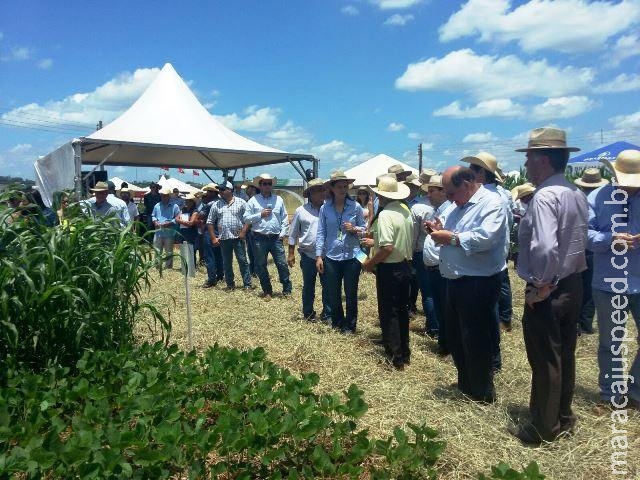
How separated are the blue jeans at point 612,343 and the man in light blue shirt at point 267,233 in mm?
4614

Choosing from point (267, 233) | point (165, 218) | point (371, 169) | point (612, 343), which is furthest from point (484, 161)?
point (371, 169)

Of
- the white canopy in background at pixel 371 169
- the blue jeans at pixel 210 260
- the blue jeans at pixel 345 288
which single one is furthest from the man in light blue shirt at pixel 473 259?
the white canopy in background at pixel 371 169

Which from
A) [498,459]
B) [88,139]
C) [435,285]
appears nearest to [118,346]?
[498,459]

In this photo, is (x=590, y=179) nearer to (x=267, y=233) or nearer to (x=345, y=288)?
(x=345, y=288)

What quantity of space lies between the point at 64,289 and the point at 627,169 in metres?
3.82

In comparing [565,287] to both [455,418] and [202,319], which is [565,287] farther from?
[202,319]

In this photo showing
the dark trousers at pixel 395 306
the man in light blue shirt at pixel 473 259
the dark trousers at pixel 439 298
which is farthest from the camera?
the dark trousers at pixel 439 298

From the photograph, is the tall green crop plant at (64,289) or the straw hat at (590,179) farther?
the straw hat at (590,179)

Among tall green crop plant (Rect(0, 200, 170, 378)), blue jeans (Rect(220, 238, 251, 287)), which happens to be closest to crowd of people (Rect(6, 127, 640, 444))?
tall green crop plant (Rect(0, 200, 170, 378))

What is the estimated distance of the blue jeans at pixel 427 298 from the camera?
5367mm

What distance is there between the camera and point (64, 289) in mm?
2980

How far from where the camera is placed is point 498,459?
2844 mm

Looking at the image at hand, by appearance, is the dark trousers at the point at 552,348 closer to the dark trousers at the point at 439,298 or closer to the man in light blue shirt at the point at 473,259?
the man in light blue shirt at the point at 473,259

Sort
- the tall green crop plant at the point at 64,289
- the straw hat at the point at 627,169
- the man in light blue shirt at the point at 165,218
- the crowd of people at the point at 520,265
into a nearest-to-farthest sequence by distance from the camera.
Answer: the crowd of people at the point at 520,265 → the tall green crop plant at the point at 64,289 → the straw hat at the point at 627,169 → the man in light blue shirt at the point at 165,218
